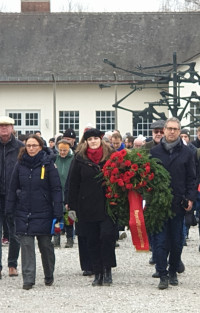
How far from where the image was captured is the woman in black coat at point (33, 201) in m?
12.1

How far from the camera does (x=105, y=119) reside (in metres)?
49.5

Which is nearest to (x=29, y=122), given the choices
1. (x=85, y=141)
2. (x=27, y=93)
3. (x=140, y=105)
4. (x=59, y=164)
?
(x=27, y=93)

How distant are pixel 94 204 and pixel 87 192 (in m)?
0.17

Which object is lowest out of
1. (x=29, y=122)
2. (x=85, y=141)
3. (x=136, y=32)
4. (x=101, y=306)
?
(x=101, y=306)

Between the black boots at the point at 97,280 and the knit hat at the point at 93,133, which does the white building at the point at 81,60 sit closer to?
the knit hat at the point at 93,133

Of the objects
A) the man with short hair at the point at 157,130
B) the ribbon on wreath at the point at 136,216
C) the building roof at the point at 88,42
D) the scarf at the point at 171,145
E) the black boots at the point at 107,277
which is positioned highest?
the building roof at the point at 88,42

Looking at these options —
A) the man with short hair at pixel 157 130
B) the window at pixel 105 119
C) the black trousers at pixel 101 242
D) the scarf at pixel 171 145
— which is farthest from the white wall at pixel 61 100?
the scarf at pixel 171 145

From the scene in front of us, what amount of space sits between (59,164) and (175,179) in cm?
565

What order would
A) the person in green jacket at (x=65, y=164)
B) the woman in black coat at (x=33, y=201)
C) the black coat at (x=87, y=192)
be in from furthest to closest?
the person in green jacket at (x=65, y=164), the black coat at (x=87, y=192), the woman in black coat at (x=33, y=201)

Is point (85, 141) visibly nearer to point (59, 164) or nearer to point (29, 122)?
point (59, 164)

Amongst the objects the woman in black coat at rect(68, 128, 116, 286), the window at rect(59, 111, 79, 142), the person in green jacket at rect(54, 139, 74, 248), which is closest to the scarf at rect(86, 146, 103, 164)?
the woman in black coat at rect(68, 128, 116, 286)

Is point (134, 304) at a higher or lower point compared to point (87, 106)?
lower

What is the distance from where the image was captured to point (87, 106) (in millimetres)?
48906

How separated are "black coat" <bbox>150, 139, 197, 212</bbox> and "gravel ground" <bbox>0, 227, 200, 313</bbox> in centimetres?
109
